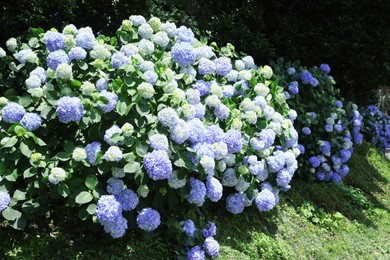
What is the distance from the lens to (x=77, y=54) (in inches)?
127

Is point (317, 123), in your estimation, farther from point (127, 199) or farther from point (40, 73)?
point (40, 73)

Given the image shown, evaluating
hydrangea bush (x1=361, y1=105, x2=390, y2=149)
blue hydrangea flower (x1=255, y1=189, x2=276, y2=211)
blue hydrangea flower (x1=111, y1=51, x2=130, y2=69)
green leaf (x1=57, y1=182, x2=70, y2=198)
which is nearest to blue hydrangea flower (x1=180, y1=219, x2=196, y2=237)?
blue hydrangea flower (x1=255, y1=189, x2=276, y2=211)

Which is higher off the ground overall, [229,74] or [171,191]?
[229,74]

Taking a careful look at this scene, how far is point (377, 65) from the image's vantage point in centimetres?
650

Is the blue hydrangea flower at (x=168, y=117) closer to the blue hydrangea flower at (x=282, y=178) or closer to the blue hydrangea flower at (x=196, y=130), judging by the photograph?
the blue hydrangea flower at (x=196, y=130)

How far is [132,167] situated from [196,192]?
0.53 m

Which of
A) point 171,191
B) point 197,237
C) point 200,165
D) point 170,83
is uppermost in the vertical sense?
point 170,83

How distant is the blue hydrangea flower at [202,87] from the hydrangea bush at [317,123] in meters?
1.56

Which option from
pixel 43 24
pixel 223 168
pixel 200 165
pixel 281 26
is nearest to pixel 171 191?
pixel 200 165

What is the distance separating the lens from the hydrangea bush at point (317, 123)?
203 inches

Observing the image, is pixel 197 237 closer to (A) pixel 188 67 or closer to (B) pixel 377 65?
(A) pixel 188 67

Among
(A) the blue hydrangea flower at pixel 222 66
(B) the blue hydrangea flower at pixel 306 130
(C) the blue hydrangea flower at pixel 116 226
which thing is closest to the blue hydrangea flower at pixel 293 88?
(B) the blue hydrangea flower at pixel 306 130

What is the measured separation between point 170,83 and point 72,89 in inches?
26.1

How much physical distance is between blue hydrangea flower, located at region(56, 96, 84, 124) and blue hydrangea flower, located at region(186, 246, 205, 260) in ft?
3.78
